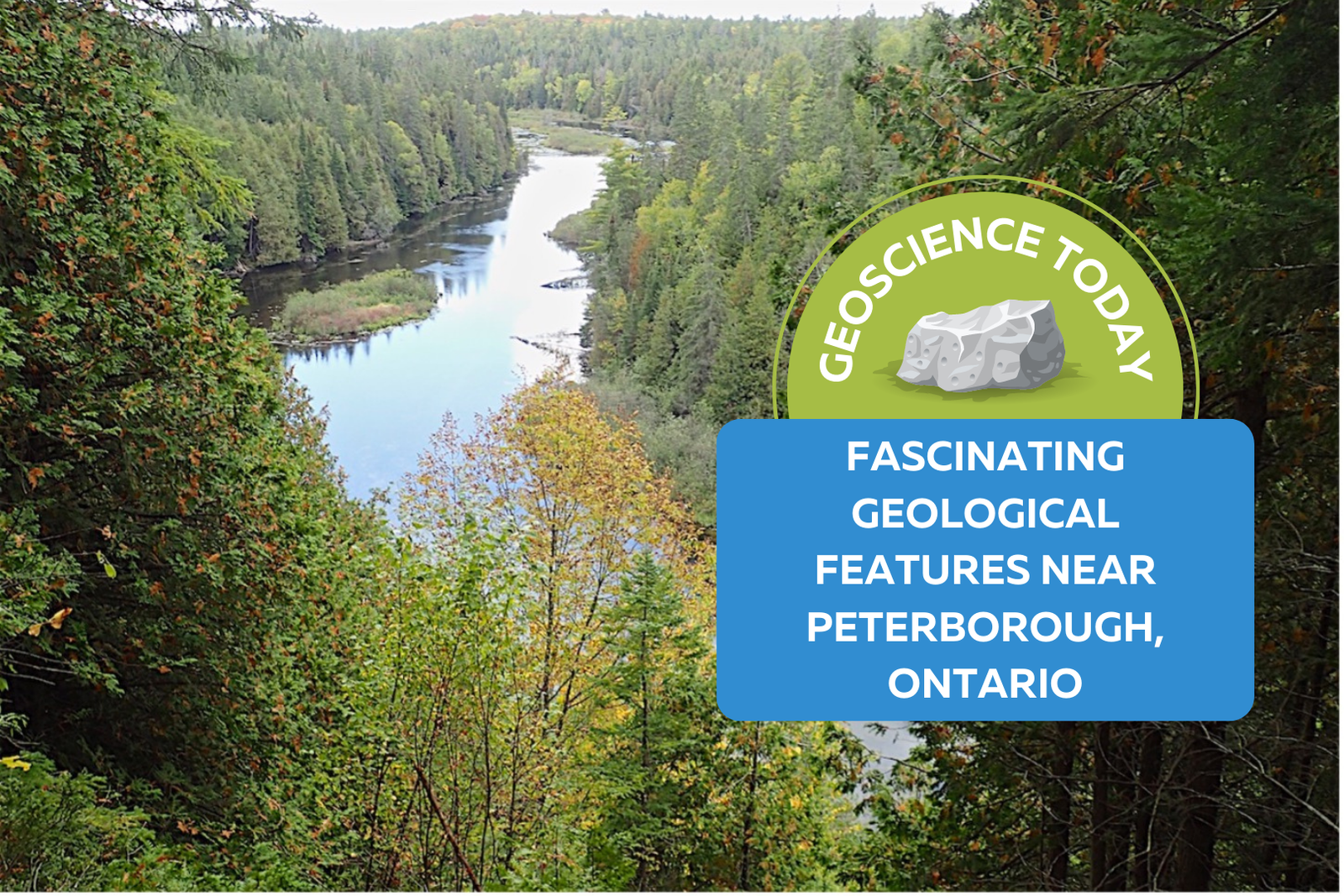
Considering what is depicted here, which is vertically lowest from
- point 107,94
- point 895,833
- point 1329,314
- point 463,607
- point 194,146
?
point 895,833

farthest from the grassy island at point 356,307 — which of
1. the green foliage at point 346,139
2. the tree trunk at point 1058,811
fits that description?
the tree trunk at point 1058,811

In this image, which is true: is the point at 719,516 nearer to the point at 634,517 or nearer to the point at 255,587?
the point at 255,587

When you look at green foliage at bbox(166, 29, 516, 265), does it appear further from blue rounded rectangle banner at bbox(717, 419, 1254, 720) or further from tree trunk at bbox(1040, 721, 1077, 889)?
tree trunk at bbox(1040, 721, 1077, 889)

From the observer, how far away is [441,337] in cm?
1195

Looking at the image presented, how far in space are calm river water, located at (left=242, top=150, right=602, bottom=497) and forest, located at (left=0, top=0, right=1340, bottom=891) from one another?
10.3 ft

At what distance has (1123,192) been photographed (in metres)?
3.75

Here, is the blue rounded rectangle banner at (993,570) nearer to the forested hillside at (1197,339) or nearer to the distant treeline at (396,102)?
the forested hillside at (1197,339)

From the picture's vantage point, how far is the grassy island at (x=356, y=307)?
1061cm

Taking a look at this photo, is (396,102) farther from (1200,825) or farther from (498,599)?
(1200,825)

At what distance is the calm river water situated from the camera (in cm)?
1068

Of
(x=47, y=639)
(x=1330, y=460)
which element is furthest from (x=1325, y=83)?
(x=47, y=639)

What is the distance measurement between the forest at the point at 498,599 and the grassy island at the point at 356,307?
130 inches

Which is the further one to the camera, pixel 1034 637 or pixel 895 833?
pixel 895 833

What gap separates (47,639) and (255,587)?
1123mm
